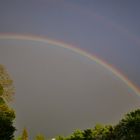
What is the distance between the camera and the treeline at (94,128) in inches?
1332

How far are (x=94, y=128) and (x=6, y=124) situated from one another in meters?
10.3

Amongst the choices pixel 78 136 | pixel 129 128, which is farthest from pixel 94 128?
pixel 129 128

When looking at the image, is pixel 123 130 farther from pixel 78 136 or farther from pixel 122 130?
pixel 78 136

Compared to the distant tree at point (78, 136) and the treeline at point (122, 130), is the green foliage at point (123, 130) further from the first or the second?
the distant tree at point (78, 136)

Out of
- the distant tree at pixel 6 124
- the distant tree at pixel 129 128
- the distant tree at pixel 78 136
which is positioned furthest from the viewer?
the distant tree at pixel 78 136

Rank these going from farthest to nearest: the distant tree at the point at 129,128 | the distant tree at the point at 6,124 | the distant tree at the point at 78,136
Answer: the distant tree at the point at 78,136
the distant tree at the point at 6,124
the distant tree at the point at 129,128

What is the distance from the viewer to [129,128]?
Answer: 112 feet

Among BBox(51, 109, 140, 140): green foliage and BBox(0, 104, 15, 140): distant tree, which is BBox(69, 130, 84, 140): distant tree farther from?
BBox(0, 104, 15, 140): distant tree

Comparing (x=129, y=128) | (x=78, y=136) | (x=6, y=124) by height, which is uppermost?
(x=6, y=124)

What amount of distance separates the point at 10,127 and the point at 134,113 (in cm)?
1564

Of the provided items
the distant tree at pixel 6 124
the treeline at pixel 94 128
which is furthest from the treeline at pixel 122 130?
the distant tree at pixel 6 124

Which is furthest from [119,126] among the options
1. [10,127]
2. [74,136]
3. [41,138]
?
[41,138]

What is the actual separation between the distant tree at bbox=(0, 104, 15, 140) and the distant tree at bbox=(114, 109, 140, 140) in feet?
44.6

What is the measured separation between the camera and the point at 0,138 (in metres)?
43.0
